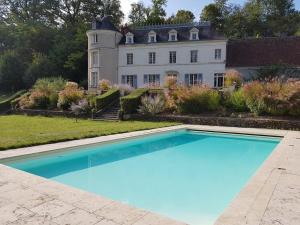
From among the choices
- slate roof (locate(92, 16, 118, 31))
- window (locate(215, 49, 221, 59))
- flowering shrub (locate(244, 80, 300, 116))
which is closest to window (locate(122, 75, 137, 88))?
slate roof (locate(92, 16, 118, 31))

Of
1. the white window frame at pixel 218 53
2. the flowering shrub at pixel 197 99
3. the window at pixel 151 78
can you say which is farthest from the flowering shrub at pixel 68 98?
the white window frame at pixel 218 53

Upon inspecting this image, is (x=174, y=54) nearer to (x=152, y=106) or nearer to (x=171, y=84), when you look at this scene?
(x=171, y=84)

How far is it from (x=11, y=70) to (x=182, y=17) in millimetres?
24203

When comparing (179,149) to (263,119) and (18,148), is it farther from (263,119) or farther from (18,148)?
(263,119)

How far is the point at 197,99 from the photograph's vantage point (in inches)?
649

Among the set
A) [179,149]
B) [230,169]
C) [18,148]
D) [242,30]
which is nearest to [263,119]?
[179,149]

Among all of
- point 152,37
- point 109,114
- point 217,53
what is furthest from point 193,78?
point 109,114

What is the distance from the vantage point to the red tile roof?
26484 mm

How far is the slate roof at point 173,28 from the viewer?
28047mm

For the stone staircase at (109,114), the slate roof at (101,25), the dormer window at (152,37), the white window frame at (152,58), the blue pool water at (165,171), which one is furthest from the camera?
the slate roof at (101,25)

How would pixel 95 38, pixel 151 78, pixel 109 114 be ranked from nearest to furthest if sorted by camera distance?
pixel 109 114 < pixel 151 78 < pixel 95 38

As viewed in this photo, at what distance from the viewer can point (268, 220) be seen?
3568 millimetres

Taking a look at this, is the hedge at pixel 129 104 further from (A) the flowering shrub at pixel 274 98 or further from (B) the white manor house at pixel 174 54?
(B) the white manor house at pixel 174 54

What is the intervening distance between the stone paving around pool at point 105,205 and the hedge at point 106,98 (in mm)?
13261
